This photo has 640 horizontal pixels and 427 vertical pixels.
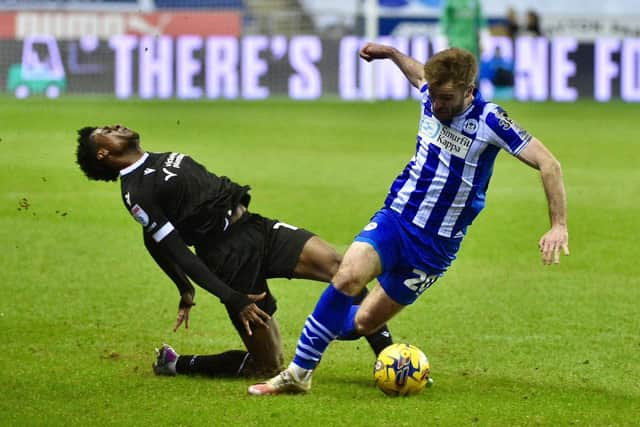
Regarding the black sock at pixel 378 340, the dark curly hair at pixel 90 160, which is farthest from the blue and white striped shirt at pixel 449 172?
the dark curly hair at pixel 90 160

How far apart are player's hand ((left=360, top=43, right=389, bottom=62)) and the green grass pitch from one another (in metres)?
1.94

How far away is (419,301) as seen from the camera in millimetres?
10508

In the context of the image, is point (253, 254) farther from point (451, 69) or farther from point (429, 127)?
point (451, 69)

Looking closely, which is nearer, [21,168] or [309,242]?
[309,242]

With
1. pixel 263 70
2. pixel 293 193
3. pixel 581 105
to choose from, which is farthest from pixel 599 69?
pixel 293 193

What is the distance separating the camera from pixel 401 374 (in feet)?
23.5

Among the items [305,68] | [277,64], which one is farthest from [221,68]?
[305,68]

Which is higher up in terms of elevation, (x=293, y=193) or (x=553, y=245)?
(x=553, y=245)

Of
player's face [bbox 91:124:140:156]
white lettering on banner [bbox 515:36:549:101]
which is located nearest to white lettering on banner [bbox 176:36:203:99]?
white lettering on banner [bbox 515:36:549:101]

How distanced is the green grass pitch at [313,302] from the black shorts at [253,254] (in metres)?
0.59

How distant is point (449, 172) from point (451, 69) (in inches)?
26.3

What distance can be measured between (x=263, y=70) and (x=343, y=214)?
20.1 m

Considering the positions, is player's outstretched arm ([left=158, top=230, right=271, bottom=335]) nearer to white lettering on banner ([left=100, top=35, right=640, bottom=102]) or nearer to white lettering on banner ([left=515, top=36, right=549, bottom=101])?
white lettering on banner ([left=100, top=35, right=640, bottom=102])

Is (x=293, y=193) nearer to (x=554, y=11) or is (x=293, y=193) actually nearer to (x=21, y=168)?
(x=21, y=168)
